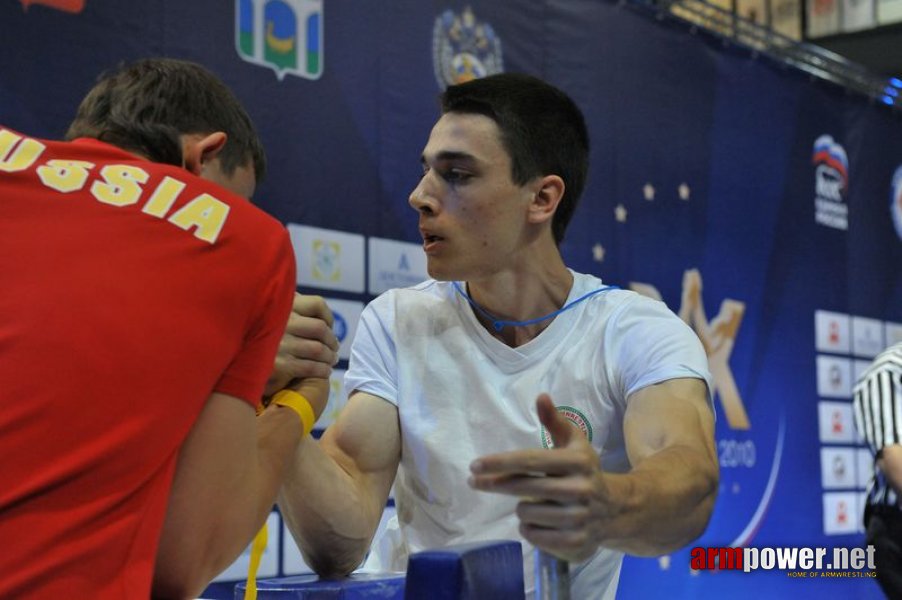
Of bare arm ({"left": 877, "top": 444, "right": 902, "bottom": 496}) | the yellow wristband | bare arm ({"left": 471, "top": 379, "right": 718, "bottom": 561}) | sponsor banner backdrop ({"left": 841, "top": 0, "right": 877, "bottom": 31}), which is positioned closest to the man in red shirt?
the yellow wristband

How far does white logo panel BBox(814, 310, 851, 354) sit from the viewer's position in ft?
19.0

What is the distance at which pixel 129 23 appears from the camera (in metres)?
3.17

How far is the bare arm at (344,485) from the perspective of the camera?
1665mm

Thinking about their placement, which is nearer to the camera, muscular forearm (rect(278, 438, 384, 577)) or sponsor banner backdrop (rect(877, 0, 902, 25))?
muscular forearm (rect(278, 438, 384, 577))

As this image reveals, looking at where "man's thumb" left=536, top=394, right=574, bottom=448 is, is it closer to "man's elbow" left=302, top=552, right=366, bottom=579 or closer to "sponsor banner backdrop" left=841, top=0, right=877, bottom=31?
"man's elbow" left=302, top=552, right=366, bottom=579

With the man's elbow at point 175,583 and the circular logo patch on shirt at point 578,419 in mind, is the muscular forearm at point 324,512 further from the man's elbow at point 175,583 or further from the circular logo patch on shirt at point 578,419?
the man's elbow at point 175,583

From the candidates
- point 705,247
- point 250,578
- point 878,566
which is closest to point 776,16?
point 705,247

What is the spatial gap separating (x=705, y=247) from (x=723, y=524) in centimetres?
129

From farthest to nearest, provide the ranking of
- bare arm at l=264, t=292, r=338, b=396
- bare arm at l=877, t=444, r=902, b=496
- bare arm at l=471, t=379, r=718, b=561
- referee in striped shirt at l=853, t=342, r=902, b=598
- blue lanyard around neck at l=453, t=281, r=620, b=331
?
1. referee in striped shirt at l=853, t=342, r=902, b=598
2. bare arm at l=877, t=444, r=902, b=496
3. blue lanyard around neck at l=453, t=281, r=620, b=331
4. bare arm at l=264, t=292, r=338, b=396
5. bare arm at l=471, t=379, r=718, b=561

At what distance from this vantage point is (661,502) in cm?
130

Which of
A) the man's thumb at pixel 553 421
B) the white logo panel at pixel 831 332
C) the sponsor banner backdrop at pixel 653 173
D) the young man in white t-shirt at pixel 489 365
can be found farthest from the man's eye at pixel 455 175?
the white logo panel at pixel 831 332

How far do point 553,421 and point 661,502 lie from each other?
1.10ft

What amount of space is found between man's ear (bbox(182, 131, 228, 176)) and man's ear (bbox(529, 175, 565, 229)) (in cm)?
81

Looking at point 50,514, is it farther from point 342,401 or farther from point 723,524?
point 723,524
